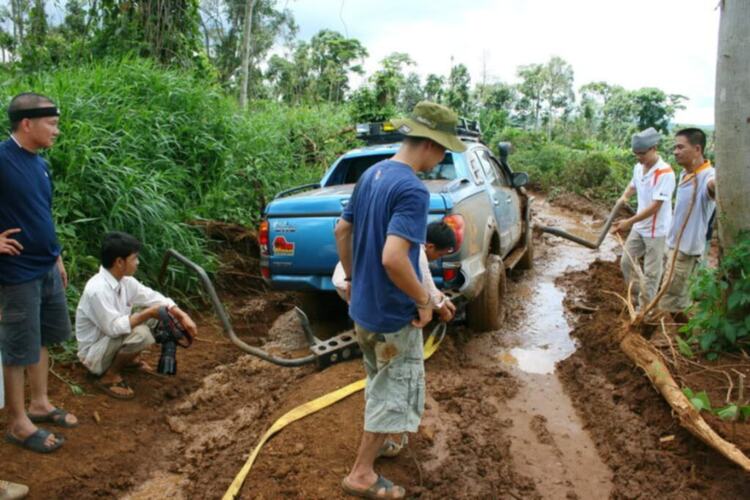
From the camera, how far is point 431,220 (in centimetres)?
443

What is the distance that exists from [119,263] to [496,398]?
2824mm

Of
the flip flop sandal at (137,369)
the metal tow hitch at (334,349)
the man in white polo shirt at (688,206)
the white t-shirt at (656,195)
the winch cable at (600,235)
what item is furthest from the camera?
the winch cable at (600,235)

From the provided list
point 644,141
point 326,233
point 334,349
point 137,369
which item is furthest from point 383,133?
point 137,369

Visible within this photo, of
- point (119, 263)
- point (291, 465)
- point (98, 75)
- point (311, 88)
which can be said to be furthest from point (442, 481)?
point (311, 88)

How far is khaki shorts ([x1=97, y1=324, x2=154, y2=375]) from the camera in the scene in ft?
12.8

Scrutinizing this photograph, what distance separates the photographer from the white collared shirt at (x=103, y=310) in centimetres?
368

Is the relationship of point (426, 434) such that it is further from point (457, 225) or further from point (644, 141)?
point (644, 141)

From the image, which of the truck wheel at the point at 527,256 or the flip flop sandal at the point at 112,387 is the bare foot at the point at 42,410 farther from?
the truck wheel at the point at 527,256

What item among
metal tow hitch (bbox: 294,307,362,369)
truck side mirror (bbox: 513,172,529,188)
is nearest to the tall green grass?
metal tow hitch (bbox: 294,307,362,369)

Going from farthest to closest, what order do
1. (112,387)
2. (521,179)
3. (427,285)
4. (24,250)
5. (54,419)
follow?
1. (521,179)
2. (112,387)
3. (54,419)
4. (24,250)
5. (427,285)

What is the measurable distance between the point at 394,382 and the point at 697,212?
3514mm

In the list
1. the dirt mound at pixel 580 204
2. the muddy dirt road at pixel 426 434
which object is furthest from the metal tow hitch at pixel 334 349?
the dirt mound at pixel 580 204

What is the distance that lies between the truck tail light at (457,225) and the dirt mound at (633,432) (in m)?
1.40

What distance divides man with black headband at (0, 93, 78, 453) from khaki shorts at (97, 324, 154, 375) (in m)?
0.56
